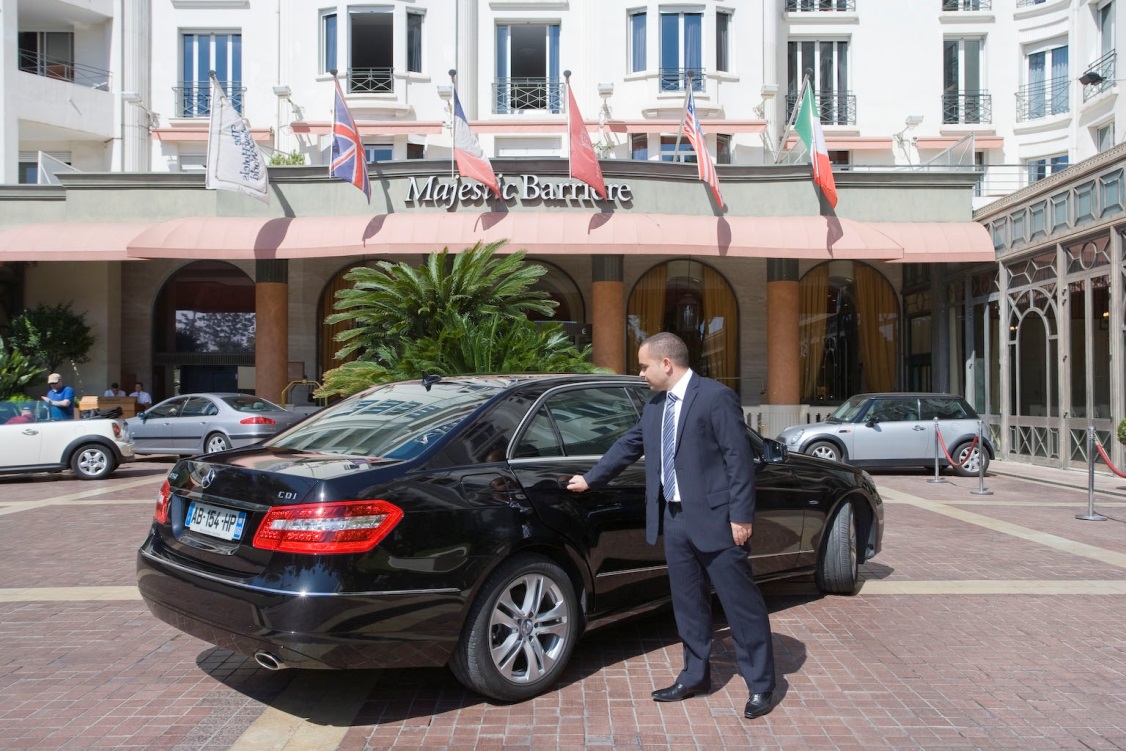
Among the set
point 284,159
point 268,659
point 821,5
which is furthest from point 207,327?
point 268,659

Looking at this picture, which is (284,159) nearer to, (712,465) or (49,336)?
(49,336)

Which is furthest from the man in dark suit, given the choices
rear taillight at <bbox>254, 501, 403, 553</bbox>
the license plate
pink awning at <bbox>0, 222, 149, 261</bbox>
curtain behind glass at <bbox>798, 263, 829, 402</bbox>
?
curtain behind glass at <bbox>798, 263, 829, 402</bbox>

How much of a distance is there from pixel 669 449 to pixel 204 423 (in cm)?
1436

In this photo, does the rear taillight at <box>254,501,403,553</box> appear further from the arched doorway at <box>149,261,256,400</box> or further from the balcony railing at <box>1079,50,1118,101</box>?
the balcony railing at <box>1079,50,1118,101</box>

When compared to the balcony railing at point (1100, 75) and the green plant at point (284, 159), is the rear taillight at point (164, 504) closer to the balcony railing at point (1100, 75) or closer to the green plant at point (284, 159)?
the green plant at point (284, 159)

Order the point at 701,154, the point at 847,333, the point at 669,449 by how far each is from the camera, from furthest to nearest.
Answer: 1. the point at 847,333
2. the point at 701,154
3. the point at 669,449

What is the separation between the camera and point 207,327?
75.2 feet

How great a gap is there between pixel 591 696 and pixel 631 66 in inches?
850

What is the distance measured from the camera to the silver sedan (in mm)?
16203

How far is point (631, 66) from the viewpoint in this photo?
76.6 feet

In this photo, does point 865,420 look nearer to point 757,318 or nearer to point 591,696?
point 757,318

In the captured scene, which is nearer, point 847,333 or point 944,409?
point 944,409

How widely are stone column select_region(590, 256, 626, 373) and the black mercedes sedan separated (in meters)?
14.0

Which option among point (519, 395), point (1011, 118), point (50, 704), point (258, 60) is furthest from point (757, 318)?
point (50, 704)
